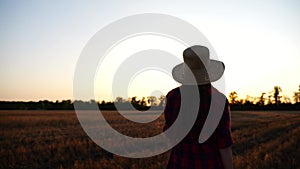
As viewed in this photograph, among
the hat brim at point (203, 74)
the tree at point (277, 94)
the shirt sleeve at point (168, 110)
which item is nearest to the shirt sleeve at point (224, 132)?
the hat brim at point (203, 74)

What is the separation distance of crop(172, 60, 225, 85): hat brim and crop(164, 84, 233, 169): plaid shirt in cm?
6

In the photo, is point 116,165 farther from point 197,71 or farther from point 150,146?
point 197,71

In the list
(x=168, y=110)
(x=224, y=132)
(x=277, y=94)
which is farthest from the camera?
(x=277, y=94)

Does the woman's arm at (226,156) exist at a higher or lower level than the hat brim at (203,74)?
lower

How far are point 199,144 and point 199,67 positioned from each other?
0.59 m

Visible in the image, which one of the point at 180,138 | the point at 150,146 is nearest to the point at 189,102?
the point at 180,138

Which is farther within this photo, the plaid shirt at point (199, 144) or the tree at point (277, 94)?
the tree at point (277, 94)

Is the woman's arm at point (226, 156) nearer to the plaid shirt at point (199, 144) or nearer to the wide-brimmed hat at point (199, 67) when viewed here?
the plaid shirt at point (199, 144)

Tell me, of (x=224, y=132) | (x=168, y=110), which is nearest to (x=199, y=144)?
(x=224, y=132)

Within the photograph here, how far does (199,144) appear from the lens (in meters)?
2.41

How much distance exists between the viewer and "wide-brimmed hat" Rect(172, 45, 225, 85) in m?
2.37

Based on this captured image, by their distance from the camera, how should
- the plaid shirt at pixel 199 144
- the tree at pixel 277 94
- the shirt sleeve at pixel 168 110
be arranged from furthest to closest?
the tree at pixel 277 94 → the shirt sleeve at pixel 168 110 → the plaid shirt at pixel 199 144

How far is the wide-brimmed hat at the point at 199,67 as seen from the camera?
2.37 metres

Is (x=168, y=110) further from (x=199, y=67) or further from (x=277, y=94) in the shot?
(x=277, y=94)
